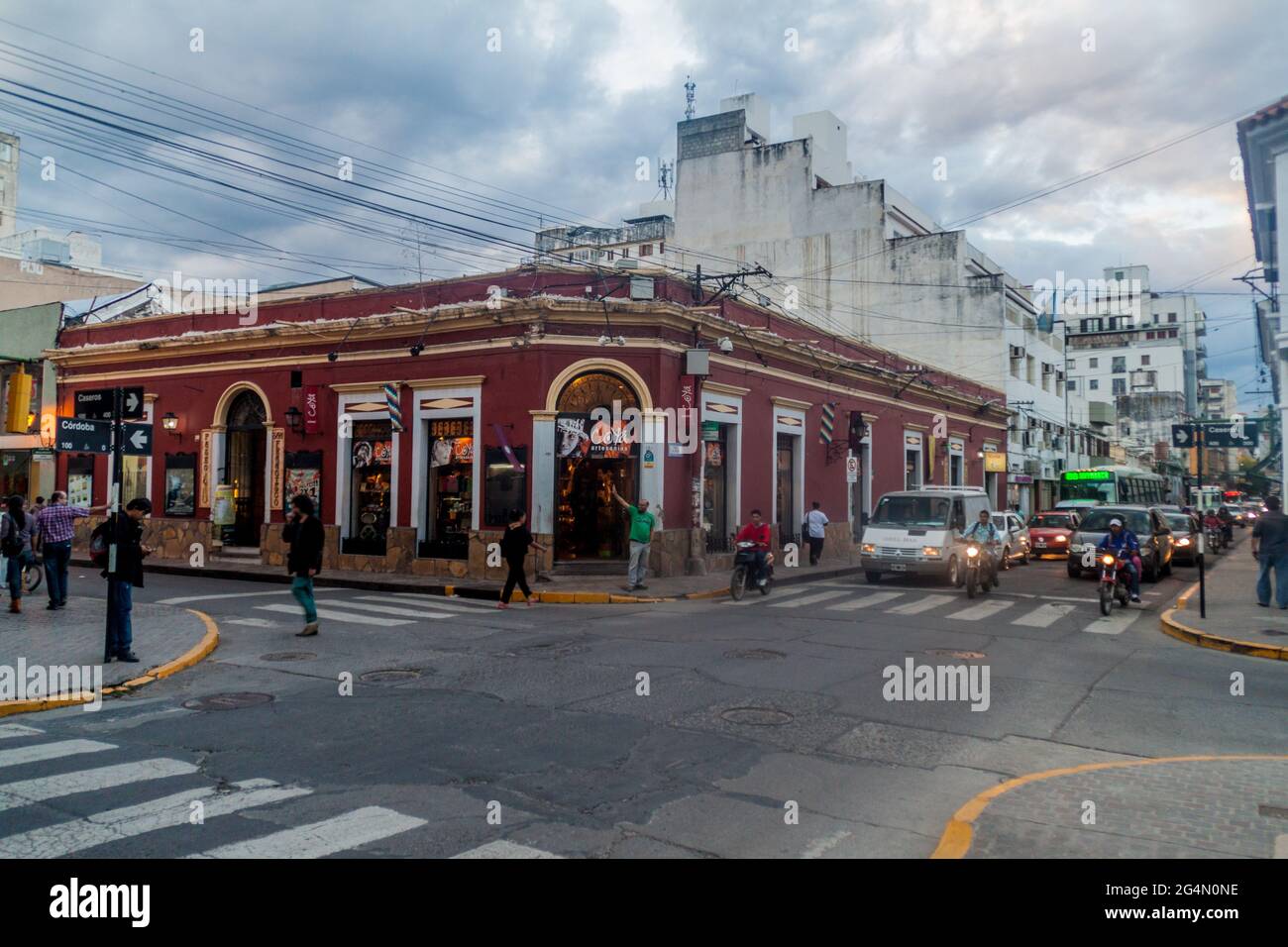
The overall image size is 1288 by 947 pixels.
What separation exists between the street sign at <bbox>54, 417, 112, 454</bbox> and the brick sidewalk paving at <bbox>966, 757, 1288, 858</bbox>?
32.9 feet

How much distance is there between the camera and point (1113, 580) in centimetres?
1512

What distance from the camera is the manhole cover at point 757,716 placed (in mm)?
7711

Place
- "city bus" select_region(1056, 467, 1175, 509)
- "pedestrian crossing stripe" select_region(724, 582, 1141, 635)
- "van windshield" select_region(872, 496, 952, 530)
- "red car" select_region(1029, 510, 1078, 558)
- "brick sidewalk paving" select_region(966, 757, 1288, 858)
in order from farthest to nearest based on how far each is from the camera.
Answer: "city bus" select_region(1056, 467, 1175, 509) < "red car" select_region(1029, 510, 1078, 558) < "van windshield" select_region(872, 496, 952, 530) < "pedestrian crossing stripe" select_region(724, 582, 1141, 635) < "brick sidewalk paving" select_region(966, 757, 1288, 858)

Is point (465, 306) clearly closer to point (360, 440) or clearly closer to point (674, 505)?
point (360, 440)

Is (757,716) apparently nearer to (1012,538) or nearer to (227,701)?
(227,701)

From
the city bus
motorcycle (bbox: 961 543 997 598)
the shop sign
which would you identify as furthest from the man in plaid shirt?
the city bus

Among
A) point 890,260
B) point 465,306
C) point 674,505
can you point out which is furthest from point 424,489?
point 890,260

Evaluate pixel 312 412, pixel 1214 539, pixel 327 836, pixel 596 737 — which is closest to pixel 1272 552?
pixel 596 737

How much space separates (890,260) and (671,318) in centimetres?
2452

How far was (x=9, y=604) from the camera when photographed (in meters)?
14.1

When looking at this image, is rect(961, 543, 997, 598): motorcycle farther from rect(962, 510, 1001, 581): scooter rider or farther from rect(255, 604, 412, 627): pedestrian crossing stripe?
rect(255, 604, 412, 627): pedestrian crossing stripe

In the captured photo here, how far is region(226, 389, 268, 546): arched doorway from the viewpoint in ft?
81.4

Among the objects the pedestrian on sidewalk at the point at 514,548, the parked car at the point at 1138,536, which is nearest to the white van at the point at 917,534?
the parked car at the point at 1138,536
